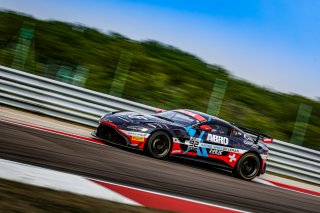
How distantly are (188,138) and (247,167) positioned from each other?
1827 millimetres

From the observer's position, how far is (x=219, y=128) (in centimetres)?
1198

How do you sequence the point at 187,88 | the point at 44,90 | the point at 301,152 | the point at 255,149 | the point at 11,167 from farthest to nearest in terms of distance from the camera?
the point at 187,88
the point at 301,152
the point at 44,90
the point at 255,149
the point at 11,167

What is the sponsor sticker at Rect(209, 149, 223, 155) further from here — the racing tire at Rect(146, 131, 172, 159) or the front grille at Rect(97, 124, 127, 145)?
the front grille at Rect(97, 124, 127, 145)

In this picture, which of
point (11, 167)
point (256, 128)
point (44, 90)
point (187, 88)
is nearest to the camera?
Answer: point (11, 167)

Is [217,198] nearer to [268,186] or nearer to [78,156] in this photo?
[78,156]

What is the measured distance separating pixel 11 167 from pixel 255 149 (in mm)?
7252

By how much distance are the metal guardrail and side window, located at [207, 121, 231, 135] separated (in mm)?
2770

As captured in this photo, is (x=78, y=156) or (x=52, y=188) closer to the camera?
(x=52, y=188)

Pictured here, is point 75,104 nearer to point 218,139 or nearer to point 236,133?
point 218,139

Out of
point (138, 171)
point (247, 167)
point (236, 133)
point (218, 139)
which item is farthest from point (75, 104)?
point (138, 171)

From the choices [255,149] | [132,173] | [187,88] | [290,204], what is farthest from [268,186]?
[187,88]

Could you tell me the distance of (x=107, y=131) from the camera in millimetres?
11062

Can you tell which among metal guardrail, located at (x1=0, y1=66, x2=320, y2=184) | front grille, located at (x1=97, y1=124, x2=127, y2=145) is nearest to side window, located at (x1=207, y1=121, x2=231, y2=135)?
front grille, located at (x1=97, y1=124, x2=127, y2=145)

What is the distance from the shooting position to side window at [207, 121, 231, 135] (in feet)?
39.0
